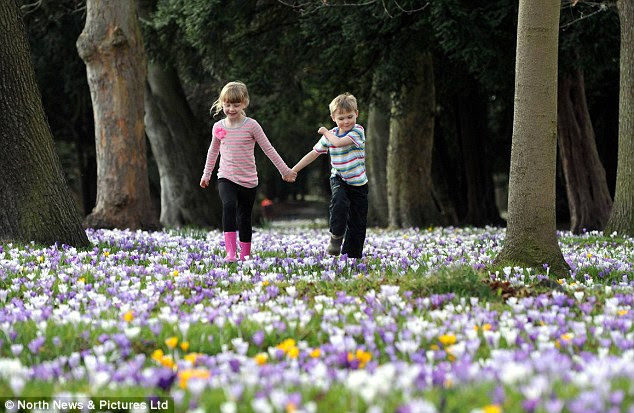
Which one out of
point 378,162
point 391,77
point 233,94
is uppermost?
point 391,77

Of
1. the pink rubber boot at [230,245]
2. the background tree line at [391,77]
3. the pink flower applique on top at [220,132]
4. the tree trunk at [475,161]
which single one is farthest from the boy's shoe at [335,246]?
the tree trunk at [475,161]

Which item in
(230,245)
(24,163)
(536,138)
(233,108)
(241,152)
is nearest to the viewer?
(536,138)

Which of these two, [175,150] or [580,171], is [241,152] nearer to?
[580,171]

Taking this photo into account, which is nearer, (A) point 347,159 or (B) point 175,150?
(A) point 347,159

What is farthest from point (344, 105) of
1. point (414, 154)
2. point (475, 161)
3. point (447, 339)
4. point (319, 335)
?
point (475, 161)

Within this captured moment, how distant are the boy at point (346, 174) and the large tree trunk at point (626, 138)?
5.07 m

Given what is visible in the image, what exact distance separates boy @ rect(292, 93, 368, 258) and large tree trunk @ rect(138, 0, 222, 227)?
41.2 ft

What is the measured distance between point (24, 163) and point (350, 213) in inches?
149

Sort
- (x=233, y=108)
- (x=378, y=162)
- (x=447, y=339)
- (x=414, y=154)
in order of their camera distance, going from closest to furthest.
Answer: (x=447, y=339) → (x=233, y=108) → (x=414, y=154) → (x=378, y=162)

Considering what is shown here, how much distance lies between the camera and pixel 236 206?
26.6ft

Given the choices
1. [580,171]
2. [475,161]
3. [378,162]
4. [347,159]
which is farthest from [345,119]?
[475,161]

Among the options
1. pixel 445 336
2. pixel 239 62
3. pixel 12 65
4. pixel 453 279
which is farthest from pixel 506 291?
pixel 239 62

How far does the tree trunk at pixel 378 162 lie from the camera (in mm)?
20172

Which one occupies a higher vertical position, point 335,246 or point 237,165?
point 237,165
